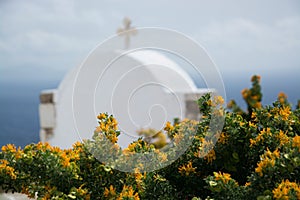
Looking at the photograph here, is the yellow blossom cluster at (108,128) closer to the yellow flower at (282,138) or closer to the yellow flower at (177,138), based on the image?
the yellow flower at (177,138)

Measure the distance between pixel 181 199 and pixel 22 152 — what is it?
530 mm

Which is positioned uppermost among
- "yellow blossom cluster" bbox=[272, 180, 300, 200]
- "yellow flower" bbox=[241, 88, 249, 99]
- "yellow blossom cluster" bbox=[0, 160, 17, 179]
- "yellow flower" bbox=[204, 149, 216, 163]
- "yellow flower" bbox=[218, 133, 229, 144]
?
"yellow flower" bbox=[241, 88, 249, 99]

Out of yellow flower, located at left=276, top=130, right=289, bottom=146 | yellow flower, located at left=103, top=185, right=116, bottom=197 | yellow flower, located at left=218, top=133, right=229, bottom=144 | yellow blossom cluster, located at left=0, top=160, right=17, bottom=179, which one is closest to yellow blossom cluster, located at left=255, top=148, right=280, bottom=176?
yellow flower, located at left=276, top=130, right=289, bottom=146

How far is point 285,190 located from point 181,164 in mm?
439

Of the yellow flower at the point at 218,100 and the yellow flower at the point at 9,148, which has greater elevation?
the yellow flower at the point at 218,100

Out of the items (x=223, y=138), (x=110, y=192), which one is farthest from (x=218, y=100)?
(x=110, y=192)

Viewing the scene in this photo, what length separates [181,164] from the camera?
1495mm

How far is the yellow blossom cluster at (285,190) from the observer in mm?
1118

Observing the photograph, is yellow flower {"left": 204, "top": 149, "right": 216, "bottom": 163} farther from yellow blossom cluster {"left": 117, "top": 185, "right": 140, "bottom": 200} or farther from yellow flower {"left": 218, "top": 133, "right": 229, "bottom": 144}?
yellow blossom cluster {"left": 117, "top": 185, "right": 140, "bottom": 200}

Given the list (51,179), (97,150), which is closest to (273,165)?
(97,150)

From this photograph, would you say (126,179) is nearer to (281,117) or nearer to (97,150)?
(97,150)

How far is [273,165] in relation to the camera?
120cm

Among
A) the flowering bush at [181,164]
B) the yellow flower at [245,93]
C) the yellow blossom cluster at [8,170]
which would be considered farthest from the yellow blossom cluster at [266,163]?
the yellow flower at [245,93]

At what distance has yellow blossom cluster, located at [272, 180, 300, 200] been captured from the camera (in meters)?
1.12
